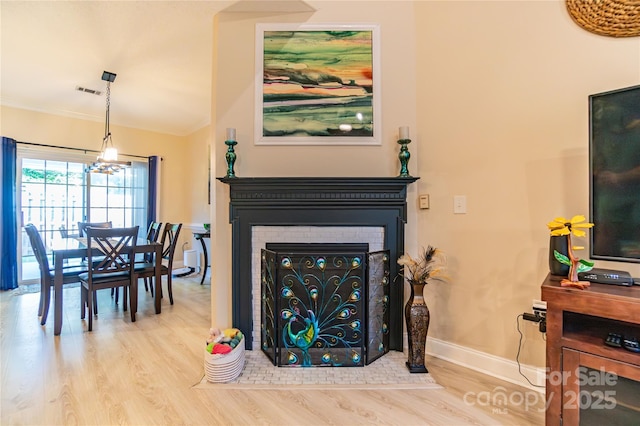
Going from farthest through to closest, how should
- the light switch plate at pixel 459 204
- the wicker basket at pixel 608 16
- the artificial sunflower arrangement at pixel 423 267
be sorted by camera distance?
the light switch plate at pixel 459 204 → the artificial sunflower arrangement at pixel 423 267 → the wicker basket at pixel 608 16

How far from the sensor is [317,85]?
232cm

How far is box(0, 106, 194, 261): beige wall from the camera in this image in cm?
409

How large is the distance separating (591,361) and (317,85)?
2.30m

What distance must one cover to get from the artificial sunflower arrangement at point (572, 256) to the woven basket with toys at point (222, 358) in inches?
73.4

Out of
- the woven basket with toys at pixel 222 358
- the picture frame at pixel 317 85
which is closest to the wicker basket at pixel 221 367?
the woven basket with toys at pixel 222 358

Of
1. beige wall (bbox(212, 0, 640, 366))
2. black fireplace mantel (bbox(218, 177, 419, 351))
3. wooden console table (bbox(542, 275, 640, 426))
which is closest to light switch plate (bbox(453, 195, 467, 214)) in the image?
beige wall (bbox(212, 0, 640, 366))

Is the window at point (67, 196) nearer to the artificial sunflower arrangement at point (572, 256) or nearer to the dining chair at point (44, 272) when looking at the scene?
the dining chair at point (44, 272)

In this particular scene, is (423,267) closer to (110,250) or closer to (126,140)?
(110,250)

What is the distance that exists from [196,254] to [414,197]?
4196 mm

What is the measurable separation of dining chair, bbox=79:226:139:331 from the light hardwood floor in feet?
1.52

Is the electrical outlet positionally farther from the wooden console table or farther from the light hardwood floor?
the light hardwood floor

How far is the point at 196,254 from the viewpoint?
5.14 m

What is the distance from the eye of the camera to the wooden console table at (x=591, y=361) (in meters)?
1.15

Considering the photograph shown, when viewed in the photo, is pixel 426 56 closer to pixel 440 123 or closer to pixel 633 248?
pixel 440 123
